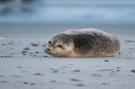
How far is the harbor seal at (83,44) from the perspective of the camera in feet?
28.3

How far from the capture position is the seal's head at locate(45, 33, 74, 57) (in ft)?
28.3

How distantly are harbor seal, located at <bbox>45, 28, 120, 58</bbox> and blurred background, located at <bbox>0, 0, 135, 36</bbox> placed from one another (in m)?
7.45

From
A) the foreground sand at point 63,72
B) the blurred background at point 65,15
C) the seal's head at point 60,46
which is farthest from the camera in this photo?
the blurred background at point 65,15

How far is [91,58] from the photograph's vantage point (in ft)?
28.7

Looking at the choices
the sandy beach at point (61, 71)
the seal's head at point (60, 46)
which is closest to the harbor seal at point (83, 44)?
the seal's head at point (60, 46)

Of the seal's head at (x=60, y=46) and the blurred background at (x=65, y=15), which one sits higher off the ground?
the blurred background at (x=65, y=15)

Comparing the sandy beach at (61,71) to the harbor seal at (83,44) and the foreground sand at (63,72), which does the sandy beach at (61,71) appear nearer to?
the foreground sand at (63,72)

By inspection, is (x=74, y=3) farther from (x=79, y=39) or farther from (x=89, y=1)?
(x=79, y=39)

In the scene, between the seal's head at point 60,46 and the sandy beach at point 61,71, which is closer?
the sandy beach at point 61,71

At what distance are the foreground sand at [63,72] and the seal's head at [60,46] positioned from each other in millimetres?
129

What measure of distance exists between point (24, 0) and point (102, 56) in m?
14.8

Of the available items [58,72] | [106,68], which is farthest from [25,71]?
[106,68]

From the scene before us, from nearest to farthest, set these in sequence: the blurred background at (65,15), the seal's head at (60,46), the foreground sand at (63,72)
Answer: the foreground sand at (63,72)
the seal's head at (60,46)
the blurred background at (65,15)

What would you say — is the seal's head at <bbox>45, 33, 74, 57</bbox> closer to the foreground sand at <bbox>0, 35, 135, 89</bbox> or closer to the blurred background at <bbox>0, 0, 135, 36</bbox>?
the foreground sand at <bbox>0, 35, 135, 89</bbox>
